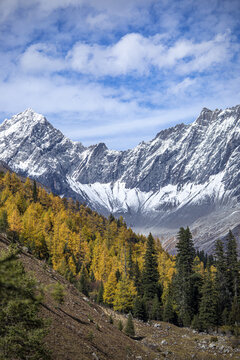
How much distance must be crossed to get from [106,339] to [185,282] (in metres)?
25.0

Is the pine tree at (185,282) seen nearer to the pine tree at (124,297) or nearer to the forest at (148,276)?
the forest at (148,276)

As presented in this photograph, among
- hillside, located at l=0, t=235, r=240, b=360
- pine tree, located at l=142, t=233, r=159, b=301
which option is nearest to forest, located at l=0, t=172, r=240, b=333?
pine tree, located at l=142, t=233, r=159, b=301

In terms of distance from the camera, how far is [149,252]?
2462 inches

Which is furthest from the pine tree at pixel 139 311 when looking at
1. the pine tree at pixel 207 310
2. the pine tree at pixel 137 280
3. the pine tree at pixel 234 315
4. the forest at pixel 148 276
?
the pine tree at pixel 234 315

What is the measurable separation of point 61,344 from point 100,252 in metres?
55.9

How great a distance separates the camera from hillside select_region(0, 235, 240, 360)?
951 inches

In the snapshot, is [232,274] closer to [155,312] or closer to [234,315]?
[234,315]

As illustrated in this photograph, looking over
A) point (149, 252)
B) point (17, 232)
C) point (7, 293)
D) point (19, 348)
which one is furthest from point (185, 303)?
point (7, 293)

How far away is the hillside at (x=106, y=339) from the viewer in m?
24.2

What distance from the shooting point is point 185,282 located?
169 ft

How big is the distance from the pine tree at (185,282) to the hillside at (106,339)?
4.68 meters

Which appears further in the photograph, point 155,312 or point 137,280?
point 137,280

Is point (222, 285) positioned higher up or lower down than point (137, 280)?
higher up

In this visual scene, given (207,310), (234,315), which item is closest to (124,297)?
(207,310)
